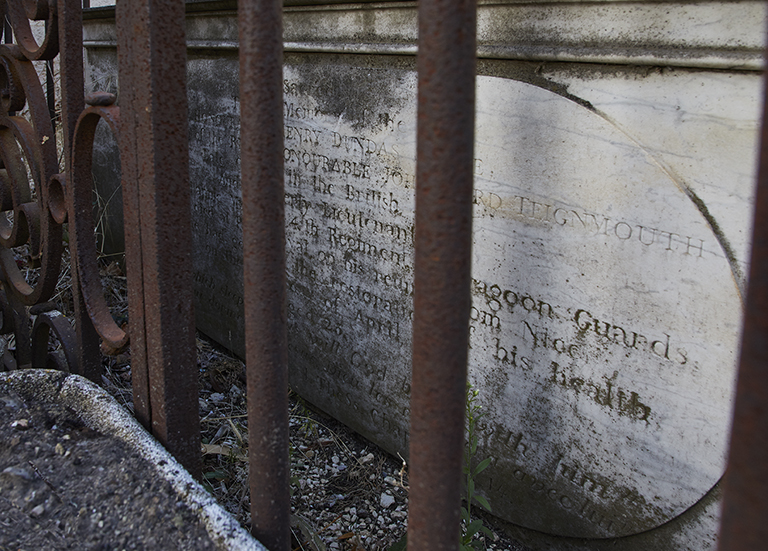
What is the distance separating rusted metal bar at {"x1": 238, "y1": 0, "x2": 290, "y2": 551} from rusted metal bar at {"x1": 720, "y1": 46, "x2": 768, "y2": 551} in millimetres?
649

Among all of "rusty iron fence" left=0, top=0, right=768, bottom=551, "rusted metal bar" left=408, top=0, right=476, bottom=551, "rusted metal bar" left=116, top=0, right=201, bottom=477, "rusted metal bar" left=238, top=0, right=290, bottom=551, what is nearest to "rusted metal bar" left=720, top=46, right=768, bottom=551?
"rusty iron fence" left=0, top=0, right=768, bottom=551

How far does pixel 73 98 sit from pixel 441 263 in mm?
1144

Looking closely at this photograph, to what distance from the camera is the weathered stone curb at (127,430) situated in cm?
95

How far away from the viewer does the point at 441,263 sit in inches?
27.1

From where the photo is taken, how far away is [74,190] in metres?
1.44

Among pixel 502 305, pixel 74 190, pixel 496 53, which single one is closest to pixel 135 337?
pixel 74 190

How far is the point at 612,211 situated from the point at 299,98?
1.44 meters

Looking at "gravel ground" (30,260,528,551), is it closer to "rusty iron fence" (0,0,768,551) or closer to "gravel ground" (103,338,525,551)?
"gravel ground" (103,338,525,551)

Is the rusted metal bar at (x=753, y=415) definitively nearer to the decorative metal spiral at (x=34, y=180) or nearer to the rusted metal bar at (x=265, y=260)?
the rusted metal bar at (x=265, y=260)

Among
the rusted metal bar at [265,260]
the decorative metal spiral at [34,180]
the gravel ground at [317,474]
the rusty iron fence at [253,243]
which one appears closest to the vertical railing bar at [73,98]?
the rusty iron fence at [253,243]

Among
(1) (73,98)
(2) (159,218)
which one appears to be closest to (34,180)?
(1) (73,98)

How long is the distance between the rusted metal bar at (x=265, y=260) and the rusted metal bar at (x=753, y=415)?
0.65 metres

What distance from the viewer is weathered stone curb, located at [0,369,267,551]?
953 millimetres

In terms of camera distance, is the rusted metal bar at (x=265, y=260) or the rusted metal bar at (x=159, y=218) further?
the rusted metal bar at (x=159, y=218)
